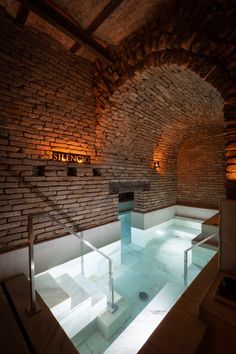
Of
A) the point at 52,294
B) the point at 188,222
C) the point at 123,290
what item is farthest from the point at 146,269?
the point at 188,222

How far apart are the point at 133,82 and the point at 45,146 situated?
218 cm

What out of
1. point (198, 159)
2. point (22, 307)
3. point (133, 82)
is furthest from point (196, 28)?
point (198, 159)

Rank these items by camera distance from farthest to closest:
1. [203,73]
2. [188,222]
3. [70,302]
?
[188,222], [70,302], [203,73]

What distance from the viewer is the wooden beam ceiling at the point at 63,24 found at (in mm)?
2371

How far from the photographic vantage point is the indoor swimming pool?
2.60m

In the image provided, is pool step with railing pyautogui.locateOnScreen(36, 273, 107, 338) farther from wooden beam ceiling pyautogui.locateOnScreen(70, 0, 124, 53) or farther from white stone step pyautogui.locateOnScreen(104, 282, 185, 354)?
wooden beam ceiling pyautogui.locateOnScreen(70, 0, 124, 53)

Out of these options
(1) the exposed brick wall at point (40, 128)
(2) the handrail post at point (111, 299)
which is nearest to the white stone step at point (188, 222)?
(1) the exposed brick wall at point (40, 128)

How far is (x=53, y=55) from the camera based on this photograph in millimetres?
3262

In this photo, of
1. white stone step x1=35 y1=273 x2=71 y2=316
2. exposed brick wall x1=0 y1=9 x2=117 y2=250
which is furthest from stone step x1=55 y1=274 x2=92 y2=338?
exposed brick wall x1=0 y1=9 x2=117 y2=250

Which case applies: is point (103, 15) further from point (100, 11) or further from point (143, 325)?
point (143, 325)

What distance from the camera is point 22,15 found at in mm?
Result: 2662

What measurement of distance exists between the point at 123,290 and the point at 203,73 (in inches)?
176

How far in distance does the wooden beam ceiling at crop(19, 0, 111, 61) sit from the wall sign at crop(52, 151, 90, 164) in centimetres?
203

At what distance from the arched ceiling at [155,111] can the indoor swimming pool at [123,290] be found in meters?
3.10
